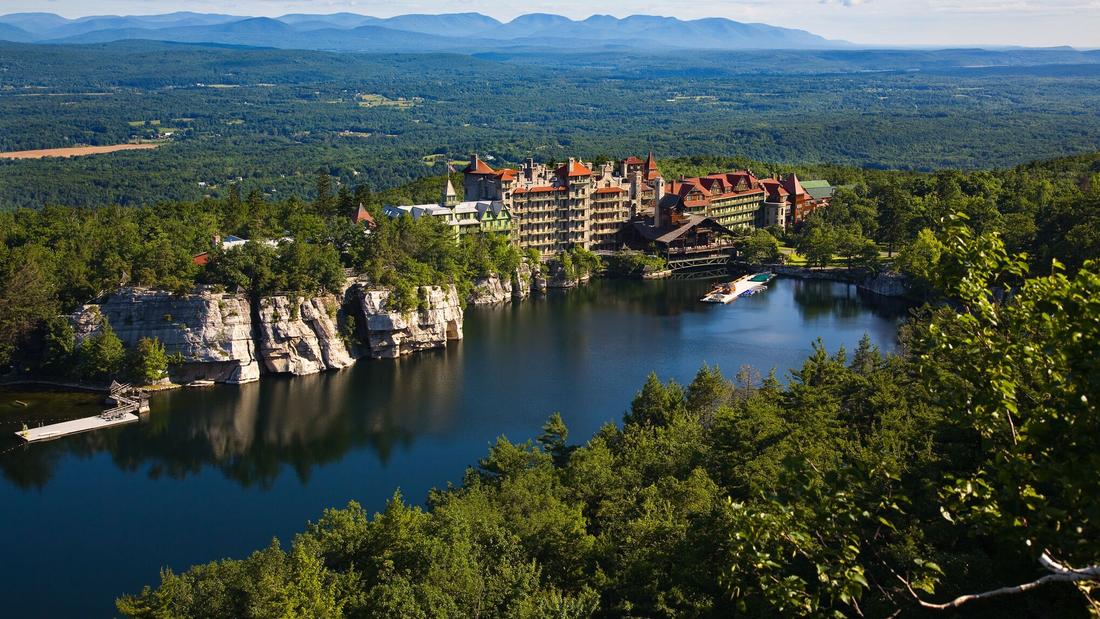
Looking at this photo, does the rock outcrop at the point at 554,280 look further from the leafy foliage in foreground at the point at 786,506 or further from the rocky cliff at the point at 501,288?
the leafy foliage in foreground at the point at 786,506

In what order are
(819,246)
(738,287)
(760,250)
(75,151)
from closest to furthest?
(738,287) → (819,246) → (760,250) → (75,151)

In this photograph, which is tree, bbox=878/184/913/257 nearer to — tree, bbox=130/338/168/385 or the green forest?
the green forest

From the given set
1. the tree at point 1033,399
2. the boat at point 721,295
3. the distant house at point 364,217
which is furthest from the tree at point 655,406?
the boat at point 721,295

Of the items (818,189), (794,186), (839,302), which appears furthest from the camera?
(818,189)

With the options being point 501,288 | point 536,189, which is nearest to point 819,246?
point 536,189

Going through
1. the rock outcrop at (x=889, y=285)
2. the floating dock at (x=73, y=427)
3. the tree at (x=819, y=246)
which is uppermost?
the tree at (x=819, y=246)

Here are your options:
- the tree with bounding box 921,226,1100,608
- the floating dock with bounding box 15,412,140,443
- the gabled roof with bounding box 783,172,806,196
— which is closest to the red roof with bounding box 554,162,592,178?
the gabled roof with bounding box 783,172,806,196

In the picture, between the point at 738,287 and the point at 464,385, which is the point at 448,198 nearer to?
the point at 738,287
